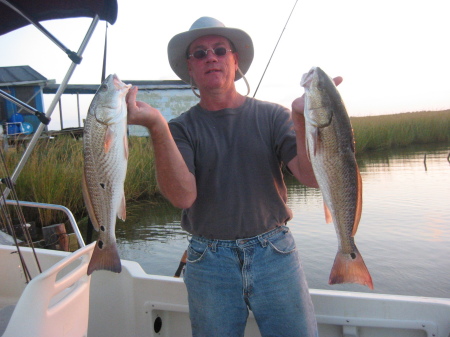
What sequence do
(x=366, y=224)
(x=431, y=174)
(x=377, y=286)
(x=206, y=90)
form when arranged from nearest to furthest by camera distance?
(x=206, y=90) < (x=377, y=286) < (x=366, y=224) < (x=431, y=174)

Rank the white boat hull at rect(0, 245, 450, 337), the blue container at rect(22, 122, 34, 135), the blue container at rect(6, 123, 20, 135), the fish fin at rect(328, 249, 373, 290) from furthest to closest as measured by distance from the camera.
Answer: the blue container at rect(22, 122, 34, 135), the blue container at rect(6, 123, 20, 135), the white boat hull at rect(0, 245, 450, 337), the fish fin at rect(328, 249, 373, 290)

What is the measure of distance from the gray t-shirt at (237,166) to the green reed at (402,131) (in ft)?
68.2

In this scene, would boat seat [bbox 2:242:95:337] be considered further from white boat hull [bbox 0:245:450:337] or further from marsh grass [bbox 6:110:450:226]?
marsh grass [bbox 6:110:450:226]

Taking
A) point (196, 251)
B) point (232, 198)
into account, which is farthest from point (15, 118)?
point (232, 198)

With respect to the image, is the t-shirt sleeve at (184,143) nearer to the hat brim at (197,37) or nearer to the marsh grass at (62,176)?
the hat brim at (197,37)

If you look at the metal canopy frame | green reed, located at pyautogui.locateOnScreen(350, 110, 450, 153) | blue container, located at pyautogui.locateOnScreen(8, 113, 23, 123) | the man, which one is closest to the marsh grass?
blue container, located at pyautogui.locateOnScreen(8, 113, 23, 123)

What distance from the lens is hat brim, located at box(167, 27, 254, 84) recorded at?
8.71 ft

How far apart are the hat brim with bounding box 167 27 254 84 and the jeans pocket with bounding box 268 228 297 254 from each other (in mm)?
1322

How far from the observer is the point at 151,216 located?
10758 millimetres

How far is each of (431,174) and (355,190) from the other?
47.4 feet

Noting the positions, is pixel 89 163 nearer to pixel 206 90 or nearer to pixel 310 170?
pixel 206 90

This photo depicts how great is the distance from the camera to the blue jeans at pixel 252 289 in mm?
2318

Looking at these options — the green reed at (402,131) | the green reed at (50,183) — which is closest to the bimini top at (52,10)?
the green reed at (50,183)

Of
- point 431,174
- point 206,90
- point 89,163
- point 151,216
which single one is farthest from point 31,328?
point 431,174
